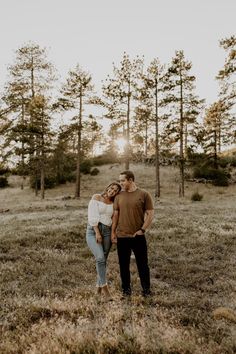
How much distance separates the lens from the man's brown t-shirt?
7500mm

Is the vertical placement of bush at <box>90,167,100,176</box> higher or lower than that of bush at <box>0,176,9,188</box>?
higher

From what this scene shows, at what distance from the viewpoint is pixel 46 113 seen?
123ft

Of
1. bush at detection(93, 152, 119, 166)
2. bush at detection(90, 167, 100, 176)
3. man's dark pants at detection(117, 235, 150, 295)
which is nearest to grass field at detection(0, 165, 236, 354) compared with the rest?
man's dark pants at detection(117, 235, 150, 295)

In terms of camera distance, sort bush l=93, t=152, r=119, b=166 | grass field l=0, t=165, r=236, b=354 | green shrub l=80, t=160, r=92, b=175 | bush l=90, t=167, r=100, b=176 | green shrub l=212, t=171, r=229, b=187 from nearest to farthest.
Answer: grass field l=0, t=165, r=236, b=354 → green shrub l=212, t=171, r=229, b=187 → bush l=90, t=167, r=100, b=176 → green shrub l=80, t=160, r=92, b=175 → bush l=93, t=152, r=119, b=166

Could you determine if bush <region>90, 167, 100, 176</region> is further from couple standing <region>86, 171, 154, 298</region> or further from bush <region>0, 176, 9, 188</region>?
couple standing <region>86, 171, 154, 298</region>

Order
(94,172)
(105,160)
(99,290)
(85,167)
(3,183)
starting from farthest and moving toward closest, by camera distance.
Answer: (105,160) → (85,167) → (94,172) → (3,183) → (99,290)

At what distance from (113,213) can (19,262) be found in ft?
13.2

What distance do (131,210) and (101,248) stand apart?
37.8 inches

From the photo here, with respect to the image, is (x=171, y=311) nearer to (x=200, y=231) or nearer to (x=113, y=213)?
(x=113, y=213)

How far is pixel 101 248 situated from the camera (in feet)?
24.8

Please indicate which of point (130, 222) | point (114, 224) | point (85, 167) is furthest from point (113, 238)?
point (85, 167)

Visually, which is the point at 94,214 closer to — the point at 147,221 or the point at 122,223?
the point at 122,223

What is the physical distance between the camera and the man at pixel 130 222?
295 inches

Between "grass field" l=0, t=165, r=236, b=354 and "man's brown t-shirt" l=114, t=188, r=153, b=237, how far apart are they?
4.22 ft
